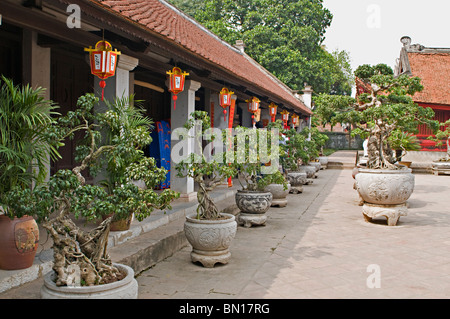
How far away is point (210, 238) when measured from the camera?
4.46 metres

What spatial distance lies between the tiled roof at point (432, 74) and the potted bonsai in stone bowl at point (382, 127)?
1098 centimetres

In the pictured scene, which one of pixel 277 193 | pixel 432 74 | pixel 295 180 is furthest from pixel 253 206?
pixel 432 74

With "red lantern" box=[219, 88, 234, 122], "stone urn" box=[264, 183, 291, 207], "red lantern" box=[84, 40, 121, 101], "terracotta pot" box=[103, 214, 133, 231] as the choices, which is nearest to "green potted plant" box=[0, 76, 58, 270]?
"red lantern" box=[84, 40, 121, 101]

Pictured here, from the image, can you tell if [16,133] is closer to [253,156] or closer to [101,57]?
[101,57]

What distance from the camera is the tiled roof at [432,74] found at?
1933cm

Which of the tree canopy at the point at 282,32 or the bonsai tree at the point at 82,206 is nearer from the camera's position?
the bonsai tree at the point at 82,206

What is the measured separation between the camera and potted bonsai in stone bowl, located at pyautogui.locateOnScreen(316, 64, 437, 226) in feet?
22.1

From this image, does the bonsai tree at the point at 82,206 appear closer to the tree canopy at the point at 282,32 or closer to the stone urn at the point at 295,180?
the stone urn at the point at 295,180

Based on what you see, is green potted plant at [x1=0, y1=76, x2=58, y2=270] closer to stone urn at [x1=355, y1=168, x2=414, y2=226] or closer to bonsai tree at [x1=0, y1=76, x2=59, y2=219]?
bonsai tree at [x1=0, y1=76, x2=59, y2=219]

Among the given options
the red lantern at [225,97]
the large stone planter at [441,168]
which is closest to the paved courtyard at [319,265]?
the red lantern at [225,97]

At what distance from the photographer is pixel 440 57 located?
71.8ft

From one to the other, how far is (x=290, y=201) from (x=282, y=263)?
4837 mm
